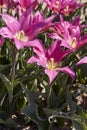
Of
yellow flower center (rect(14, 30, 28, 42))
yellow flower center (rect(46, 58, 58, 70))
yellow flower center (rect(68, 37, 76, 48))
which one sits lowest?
yellow flower center (rect(46, 58, 58, 70))

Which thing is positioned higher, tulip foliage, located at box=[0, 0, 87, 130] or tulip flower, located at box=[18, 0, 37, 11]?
tulip flower, located at box=[18, 0, 37, 11]

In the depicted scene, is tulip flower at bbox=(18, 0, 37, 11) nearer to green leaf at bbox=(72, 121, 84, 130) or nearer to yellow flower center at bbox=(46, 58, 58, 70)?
yellow flower center at bbox=(46, 58, 58, 70)

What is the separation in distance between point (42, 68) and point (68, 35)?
24 cm

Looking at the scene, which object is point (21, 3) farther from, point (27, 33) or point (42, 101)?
point (42, 101)

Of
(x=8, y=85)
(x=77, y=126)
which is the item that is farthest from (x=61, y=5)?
(x=77, y=126)

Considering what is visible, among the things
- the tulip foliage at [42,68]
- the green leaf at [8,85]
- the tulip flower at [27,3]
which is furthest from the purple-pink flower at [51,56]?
the tulip flower at [27,3]

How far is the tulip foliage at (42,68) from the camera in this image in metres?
1.71

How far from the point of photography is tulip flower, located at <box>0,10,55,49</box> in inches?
67.2

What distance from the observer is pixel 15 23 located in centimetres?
180

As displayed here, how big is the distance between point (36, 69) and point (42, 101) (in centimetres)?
24

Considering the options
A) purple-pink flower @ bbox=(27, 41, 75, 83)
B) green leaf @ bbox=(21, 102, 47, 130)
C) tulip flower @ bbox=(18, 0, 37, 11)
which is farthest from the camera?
tulip flower @ bbox=(18, 0, 37, 11)

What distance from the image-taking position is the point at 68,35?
73.2 inches

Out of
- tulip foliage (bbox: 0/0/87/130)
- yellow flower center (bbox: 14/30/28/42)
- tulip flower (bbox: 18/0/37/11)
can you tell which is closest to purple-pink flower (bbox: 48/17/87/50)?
tulip foliage (bbox: 0/0/87/130)

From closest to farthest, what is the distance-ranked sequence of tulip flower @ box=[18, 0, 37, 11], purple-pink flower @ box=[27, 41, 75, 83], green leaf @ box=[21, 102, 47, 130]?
1. purple-pink flower @ box=[27, 41, 75, 83]
2. green leaf @ box=[21, 102, 47, 130]
3. tulip flower @ box=[18, 0, 37, 11]
